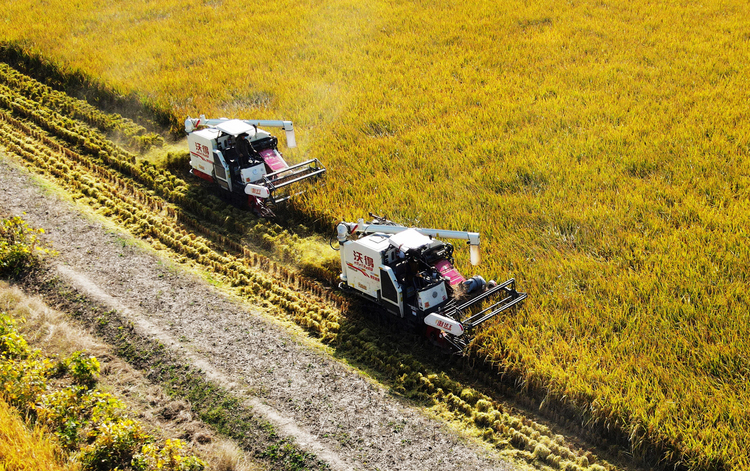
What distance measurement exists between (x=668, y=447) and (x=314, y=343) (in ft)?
18.3

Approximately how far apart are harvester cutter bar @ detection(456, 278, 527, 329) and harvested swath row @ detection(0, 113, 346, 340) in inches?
96.3

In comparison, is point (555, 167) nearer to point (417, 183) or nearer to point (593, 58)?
point (417, 183)

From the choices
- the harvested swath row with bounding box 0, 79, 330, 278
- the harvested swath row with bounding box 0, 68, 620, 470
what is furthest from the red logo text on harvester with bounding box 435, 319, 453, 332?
the harvested swath row with bounding box 0, 79, 330, 278

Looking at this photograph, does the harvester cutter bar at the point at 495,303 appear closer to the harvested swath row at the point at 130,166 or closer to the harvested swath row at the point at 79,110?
the harvested swath row at the point at 130,166

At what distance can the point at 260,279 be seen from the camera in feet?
40.0

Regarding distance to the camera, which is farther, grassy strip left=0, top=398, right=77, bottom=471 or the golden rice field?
the golden rice field

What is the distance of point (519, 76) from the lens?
1998 cm

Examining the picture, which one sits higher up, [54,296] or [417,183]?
[417,183]

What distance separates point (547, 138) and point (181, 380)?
36.6ft

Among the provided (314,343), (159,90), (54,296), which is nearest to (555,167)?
(314,343)

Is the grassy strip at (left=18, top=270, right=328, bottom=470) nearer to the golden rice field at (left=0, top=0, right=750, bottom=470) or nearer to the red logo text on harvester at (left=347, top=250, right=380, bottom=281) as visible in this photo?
the red logo text on harvester at (left=347, top=250, right=380, bottom=281)

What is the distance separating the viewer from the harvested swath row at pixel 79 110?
1767 centimetres

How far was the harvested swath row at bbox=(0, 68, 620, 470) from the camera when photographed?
8.74 meters

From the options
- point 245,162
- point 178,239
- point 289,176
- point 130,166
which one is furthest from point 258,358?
point 130,166
